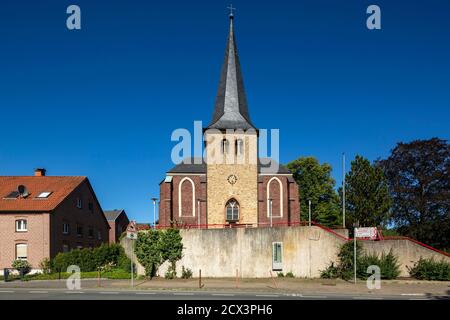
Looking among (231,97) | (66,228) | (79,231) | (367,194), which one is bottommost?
(79,231)

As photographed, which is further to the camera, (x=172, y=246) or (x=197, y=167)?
(x=197, y=167)

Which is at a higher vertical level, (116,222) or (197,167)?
(197,167)

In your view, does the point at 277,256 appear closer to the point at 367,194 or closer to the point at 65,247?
the point at 367,194

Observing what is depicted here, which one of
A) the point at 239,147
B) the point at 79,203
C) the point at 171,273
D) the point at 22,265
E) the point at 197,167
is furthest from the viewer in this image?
the point at 197,167

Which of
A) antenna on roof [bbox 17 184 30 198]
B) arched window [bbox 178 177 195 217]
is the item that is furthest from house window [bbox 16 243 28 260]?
arched window [bbox 178 177 195 217]

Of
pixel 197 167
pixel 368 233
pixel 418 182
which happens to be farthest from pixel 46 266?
pixel 418 182

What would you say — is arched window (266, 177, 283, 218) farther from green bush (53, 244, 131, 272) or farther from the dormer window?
the dormer window

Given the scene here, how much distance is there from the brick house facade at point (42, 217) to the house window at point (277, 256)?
18.6 m

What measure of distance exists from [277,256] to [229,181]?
63.9ft

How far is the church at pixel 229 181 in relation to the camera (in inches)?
1836

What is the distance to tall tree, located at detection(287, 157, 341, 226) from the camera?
59781 millimetres

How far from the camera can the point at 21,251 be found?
118 ft

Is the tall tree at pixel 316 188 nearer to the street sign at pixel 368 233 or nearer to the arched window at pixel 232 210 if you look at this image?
the arched window at pixel 232 210

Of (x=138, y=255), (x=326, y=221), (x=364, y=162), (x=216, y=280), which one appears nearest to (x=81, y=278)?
(x=138, y=255)
